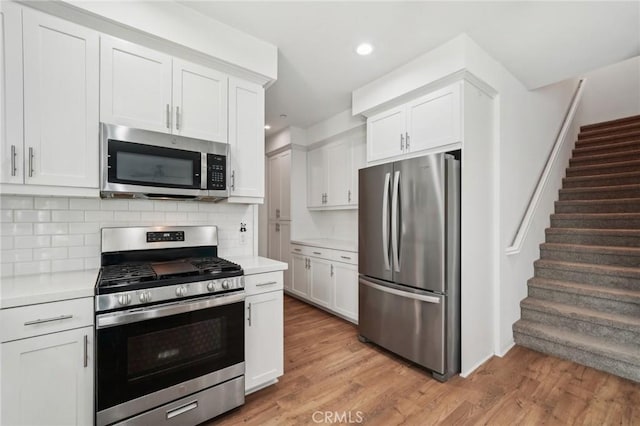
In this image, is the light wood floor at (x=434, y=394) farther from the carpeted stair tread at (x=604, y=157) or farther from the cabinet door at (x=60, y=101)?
the carpeted stair tread at (x=604, y=157)

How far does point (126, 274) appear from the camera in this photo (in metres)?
1.66

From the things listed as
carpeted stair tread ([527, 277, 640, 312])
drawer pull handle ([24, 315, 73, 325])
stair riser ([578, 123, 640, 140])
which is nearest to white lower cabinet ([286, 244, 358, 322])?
carpeted stair tread ([527, 277, 640, 312])

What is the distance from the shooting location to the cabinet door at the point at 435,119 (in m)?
2.35

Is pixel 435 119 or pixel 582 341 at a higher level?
pixel 435 119

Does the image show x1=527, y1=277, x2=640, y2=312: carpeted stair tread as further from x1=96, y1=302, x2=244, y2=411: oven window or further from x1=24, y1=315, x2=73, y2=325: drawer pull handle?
x1=24, y1=315, x2=73, y2=325: drawer pull handle

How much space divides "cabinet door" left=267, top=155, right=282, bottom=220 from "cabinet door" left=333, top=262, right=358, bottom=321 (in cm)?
171

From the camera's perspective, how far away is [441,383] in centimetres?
223

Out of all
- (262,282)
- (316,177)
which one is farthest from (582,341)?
(316,177)

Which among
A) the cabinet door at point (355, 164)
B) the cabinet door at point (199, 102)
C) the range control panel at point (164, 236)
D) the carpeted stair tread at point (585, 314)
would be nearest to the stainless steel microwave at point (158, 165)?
the cabinet door at point (199, 102)

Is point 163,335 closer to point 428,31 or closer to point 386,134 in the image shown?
point 386,134

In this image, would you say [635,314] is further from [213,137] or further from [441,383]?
[213,137]

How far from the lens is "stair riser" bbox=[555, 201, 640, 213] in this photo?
130 inches

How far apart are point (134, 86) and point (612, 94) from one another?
6892 millimetres

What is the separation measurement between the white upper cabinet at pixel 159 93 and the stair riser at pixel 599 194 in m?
4.45
